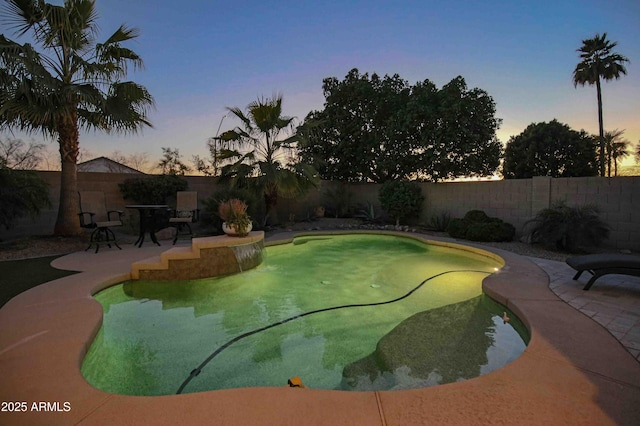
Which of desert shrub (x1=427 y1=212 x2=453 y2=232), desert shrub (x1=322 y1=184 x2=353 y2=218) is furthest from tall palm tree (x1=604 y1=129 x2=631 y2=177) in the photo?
desert shrub (x1=322 y1=184 x2=353 y2=218)

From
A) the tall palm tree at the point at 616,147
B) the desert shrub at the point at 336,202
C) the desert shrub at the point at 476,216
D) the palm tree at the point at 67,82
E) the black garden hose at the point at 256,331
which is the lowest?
the black garden hose at the point at 256,331

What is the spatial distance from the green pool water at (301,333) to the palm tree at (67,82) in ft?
13.5

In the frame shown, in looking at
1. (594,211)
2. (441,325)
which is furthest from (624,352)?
(594,211)

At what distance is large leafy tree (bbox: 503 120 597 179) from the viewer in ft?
58.0

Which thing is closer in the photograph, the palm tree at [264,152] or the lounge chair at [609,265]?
the lounge chair at [609,265]

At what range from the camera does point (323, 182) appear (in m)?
13.4

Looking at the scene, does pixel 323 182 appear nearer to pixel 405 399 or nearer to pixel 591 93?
pixel 405 399

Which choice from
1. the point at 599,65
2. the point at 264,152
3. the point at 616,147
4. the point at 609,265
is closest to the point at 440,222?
the point at 264,152

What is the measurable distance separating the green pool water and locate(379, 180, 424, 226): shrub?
525 centimetres

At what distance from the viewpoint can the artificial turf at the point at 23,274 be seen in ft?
12.9

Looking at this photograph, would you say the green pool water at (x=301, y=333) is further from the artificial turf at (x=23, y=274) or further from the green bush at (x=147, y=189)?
the green bush at (x=147, y=189)

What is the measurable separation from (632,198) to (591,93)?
15409 millimetres

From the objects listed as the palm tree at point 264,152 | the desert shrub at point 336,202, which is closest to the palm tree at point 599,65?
the desert shrub at point 336,202

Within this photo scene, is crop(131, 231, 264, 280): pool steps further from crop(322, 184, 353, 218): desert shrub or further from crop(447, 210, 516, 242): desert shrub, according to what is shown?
crop(322, 184, 353, 218): desert shrub
